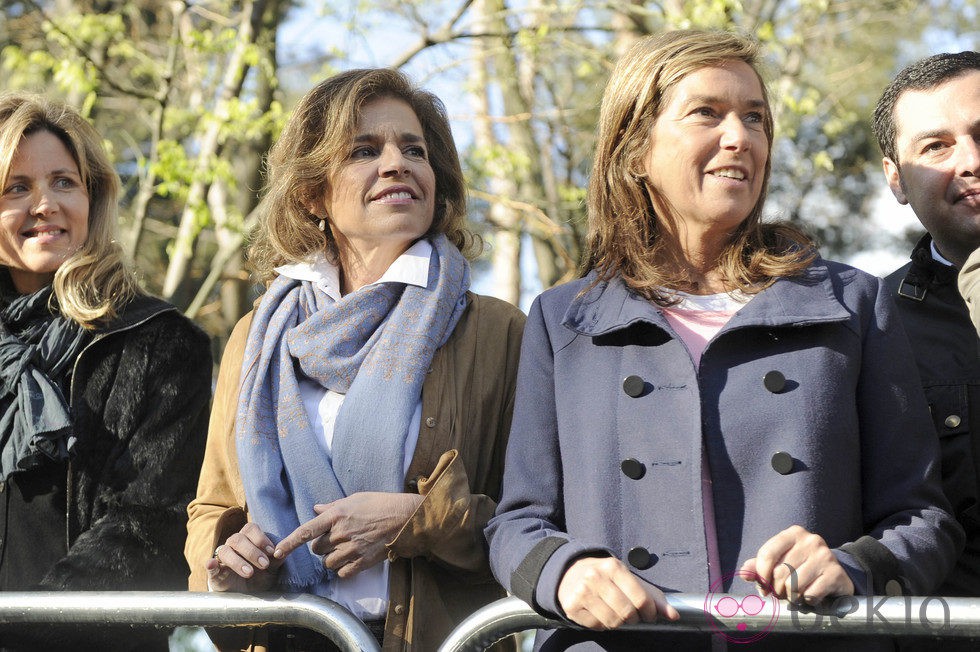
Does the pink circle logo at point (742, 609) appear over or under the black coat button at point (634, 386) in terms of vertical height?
under

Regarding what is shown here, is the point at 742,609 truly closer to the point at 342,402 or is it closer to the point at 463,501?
the point at 463,501

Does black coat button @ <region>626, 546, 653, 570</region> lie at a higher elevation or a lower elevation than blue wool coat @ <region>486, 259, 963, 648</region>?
lower

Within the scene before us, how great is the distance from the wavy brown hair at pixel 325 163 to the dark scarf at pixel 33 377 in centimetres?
61

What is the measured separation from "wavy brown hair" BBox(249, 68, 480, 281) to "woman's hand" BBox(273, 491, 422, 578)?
94 centimetres

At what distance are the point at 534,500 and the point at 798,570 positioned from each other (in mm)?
663

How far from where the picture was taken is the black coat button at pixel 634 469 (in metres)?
2.66

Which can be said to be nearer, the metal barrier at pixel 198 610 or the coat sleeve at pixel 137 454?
the metal barrier at pixel 198 610

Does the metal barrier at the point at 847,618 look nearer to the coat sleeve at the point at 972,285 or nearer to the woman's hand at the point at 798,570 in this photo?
the woman's hand at the point at 798,570

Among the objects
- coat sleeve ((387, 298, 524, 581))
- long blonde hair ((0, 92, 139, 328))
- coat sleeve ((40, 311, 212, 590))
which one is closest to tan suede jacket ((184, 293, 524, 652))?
coat sleeve ((387, 298, 524, 581))

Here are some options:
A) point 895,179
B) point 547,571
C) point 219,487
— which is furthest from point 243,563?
point 895,179

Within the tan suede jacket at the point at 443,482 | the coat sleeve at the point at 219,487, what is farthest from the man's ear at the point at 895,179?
the coat sleeve at the point at 219,487

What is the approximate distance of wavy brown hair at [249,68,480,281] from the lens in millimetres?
3707

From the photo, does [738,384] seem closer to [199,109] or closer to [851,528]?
[851,528]

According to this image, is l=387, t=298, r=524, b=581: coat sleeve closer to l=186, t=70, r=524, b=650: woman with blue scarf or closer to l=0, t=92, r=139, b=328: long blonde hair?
l=186, t=70, r=524, b=650: woman with blue scarf
